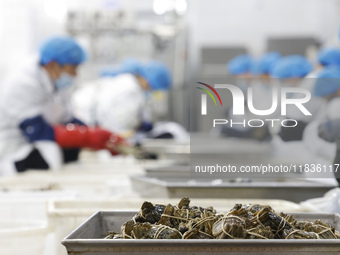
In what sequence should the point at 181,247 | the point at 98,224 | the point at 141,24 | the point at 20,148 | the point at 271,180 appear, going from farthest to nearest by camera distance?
the point at 141,24
the point at 20,148
the point at 271,180
the point at 98,224
the point at 181,247

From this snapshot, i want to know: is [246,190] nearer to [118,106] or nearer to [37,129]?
[37,129]

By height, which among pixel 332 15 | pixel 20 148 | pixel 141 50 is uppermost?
pixel 332 15

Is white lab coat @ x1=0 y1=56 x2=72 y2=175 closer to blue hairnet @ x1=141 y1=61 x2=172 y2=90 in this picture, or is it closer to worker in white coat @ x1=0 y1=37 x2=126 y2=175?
worker in white coat @ x1=0 y1=37 x2=126 y2=175

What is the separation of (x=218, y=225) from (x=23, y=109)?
7.65 feet

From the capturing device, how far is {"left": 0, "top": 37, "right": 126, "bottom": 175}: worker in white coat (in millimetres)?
2871

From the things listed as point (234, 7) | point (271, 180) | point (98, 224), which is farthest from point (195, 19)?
point (98, 224)

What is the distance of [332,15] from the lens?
674 centimetres

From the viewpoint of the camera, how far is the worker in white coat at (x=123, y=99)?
434 centimetres

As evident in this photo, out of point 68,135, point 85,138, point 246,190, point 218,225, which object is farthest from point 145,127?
point 218,225

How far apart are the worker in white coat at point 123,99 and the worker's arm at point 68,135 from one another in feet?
2.76

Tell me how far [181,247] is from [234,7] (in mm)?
6714

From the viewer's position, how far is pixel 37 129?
9.53 ft

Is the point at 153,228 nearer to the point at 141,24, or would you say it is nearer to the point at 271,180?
the point at 271,180

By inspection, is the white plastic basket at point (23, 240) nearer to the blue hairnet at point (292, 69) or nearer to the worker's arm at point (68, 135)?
the worker's arm at point (68, 135)
